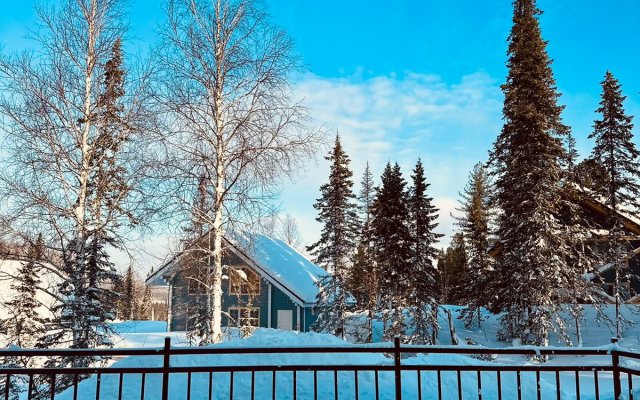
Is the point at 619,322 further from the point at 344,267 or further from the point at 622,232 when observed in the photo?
the point at 344,267

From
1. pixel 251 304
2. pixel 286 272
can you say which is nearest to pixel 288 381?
pixel 251 304

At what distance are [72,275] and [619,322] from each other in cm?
2559

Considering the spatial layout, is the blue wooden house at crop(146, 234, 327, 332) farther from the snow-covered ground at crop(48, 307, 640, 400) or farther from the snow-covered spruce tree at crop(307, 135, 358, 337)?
the snow-covered ground at crop(48, 307, 640, 400)

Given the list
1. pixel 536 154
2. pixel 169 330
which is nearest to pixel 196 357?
pixel 536 154

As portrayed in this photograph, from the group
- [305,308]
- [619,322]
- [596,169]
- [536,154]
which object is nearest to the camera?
[536,154]

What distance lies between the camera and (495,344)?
2642cm

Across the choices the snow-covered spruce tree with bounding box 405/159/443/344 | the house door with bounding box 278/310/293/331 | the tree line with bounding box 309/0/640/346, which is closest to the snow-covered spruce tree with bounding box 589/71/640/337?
the tree line with bounding box 309/0/640/346

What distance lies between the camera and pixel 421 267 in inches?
1035

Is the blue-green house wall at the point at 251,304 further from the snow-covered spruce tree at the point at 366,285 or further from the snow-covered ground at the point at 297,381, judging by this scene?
the snow-covered ground at the point at 297,381

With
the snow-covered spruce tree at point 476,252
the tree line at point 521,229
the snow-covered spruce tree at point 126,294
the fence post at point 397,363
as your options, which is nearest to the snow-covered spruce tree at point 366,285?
the tree line at point 521,229

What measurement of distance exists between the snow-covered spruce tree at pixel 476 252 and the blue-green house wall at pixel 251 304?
9616 mm

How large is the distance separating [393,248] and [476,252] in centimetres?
1387

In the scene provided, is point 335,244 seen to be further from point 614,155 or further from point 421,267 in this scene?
point 614,155

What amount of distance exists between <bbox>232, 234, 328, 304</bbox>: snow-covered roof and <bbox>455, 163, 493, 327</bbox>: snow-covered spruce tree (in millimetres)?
9163
